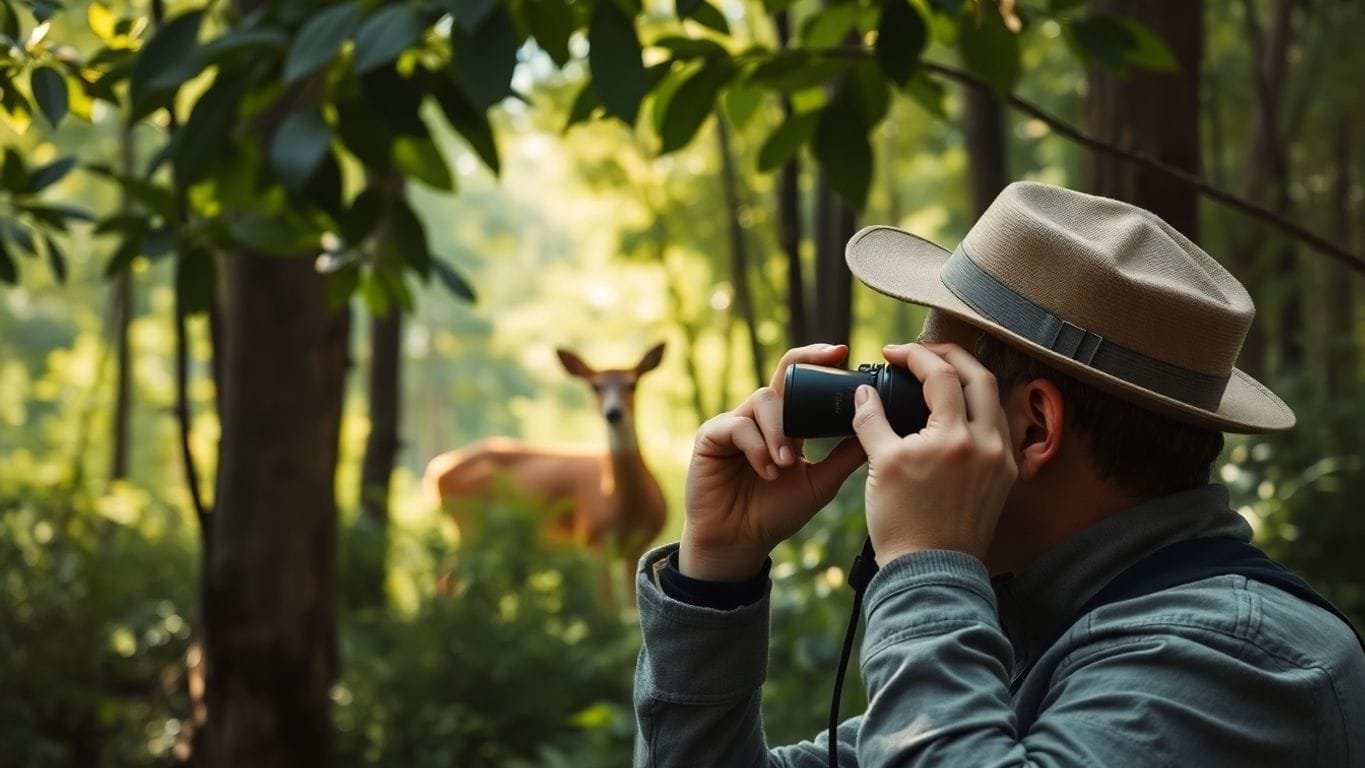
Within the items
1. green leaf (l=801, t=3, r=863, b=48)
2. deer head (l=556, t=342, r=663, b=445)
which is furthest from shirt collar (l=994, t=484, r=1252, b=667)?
deer head (l=556, t=342, r=663, b=445)

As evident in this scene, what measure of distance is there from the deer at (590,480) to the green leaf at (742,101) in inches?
181

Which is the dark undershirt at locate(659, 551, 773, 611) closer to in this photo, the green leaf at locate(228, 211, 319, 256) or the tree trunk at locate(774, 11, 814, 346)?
the green leaf at locate(228, 211, 319, 256)

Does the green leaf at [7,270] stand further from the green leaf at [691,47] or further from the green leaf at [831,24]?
the green leaf at [831,24]

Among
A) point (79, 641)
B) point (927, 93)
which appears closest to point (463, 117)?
point (927, 93)

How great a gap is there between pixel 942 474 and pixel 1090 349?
26 centimetres

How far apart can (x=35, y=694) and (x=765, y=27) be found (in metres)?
7.98

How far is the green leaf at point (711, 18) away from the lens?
8.39 ft

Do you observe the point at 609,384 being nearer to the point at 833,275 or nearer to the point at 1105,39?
the point at 833,275

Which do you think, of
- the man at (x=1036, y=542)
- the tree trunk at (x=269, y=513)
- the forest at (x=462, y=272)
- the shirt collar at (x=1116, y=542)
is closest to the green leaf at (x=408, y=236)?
the forest at (x=462, y=272)

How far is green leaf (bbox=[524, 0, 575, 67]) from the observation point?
7.42 ft

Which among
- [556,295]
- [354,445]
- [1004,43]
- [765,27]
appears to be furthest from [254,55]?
[556,295]

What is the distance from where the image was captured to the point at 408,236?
2832mm

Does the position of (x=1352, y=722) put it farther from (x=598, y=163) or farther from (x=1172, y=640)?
(x=598, y=163)

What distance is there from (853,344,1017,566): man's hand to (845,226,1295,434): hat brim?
110 mm
